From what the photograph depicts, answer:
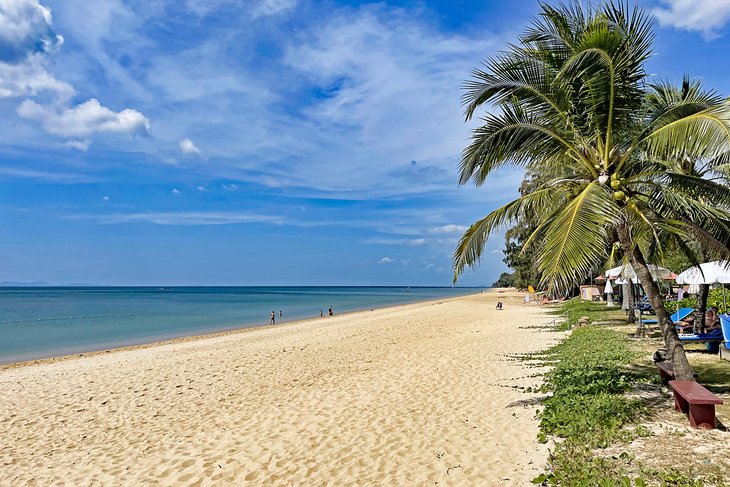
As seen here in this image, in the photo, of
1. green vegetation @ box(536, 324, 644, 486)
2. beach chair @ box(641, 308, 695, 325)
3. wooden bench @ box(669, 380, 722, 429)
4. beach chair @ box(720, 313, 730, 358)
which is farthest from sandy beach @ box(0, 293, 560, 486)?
beach chair @ box(641, 308, 695, 325)

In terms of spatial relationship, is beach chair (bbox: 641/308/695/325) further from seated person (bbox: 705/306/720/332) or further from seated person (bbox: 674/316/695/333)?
seated person (bbox: 705/306/720/332)

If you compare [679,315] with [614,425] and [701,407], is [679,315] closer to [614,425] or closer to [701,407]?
[701,407]

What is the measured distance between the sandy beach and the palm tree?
2.20 metres

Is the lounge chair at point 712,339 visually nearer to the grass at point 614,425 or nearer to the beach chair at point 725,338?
the grass at point 614,425

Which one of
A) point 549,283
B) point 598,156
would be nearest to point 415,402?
point 549,283

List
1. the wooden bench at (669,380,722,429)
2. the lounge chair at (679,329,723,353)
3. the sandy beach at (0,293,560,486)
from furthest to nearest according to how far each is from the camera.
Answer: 1. the lounge chair at (679,329,723,353)
2. the sandy beach at (0,293,560,486)
3. the wooden bench at (669,380,722,429)

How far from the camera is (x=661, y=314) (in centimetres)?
638

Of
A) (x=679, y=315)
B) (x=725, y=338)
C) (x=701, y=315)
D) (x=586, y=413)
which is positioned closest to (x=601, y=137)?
(x=586, y=413)

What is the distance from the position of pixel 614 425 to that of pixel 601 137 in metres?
3.63

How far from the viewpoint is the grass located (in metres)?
4.14

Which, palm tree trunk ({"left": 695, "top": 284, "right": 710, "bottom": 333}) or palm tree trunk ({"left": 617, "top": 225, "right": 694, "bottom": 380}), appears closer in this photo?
palm tree trunk ({"left": 617, "top": 225, "right": 694, "bottom": 380})

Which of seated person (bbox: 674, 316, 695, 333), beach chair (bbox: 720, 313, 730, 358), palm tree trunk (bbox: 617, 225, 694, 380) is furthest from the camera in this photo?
seated person (bbox: 674, 316, 695, 333)

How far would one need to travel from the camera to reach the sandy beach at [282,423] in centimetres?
514

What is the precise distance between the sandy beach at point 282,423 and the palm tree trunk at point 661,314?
1.99 metres
